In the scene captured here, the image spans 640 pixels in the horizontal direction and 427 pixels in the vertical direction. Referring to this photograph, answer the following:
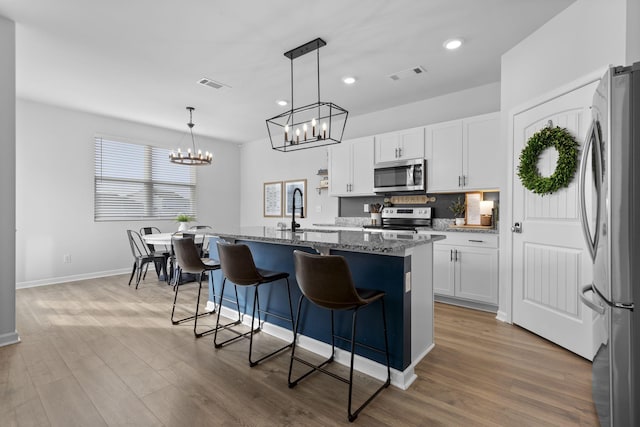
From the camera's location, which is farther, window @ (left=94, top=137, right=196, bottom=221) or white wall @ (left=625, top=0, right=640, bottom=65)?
window @ (left=94, top=137, right=196, bottom=221)

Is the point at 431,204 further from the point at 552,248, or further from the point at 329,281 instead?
the point at 329,281

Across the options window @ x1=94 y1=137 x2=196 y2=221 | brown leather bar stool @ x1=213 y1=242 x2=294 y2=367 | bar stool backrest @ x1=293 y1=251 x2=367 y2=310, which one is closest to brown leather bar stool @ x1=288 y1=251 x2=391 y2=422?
bar stool backrest @ x1=293 y1=251 x2=367 y2=310

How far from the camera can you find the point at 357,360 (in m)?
2.30

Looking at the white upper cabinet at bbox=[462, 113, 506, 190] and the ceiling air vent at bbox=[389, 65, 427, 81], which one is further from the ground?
the ceiling air vent at bbox=[389, 65, 427, 81]

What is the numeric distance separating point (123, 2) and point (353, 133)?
3845mm

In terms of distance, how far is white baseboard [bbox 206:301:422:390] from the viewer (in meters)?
2.10

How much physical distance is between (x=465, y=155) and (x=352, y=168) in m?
1.74


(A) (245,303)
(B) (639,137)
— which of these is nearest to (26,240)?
(A) (245,303)

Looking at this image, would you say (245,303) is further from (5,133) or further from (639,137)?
(639,137)

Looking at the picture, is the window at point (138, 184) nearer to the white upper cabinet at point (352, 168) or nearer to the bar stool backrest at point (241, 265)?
the white upper cabinet at point (352, 168)

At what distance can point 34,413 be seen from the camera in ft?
5.94

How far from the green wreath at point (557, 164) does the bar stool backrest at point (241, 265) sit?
Result: 8.29 feet

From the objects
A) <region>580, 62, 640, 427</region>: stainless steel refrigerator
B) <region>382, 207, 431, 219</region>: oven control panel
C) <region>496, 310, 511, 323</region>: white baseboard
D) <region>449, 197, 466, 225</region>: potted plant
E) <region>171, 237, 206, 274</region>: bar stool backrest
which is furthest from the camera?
<region>382, 207, 431, 219</region>: oven control panel

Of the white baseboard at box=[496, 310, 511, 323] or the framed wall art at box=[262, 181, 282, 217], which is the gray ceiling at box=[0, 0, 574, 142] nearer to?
the framed wall art at box=[262, 181, 282, 217]
